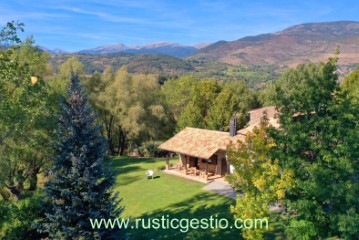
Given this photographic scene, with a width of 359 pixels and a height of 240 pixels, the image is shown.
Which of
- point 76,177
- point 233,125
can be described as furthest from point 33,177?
point 233,125

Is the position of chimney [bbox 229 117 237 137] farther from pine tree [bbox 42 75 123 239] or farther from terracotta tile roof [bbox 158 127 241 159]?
pine tree [bbox 42 75 123 239]

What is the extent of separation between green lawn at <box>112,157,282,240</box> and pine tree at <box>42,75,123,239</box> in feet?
17.7

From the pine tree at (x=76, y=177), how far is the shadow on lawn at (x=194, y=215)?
16.0 feet

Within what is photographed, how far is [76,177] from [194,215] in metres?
9.86

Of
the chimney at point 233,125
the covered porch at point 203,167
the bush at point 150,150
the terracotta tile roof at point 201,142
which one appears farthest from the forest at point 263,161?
the bush at point 150,150

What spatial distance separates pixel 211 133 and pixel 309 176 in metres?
18.1

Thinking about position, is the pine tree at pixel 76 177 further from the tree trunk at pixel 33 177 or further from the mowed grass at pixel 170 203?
the tree trunk at pixel 33 177

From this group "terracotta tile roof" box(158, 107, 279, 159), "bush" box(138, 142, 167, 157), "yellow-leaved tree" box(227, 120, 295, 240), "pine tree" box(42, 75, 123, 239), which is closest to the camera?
"yellow-leaved tree" box(227, 120, 295, 240)

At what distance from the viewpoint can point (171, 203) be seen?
2288 centimetres

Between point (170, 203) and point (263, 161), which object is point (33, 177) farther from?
Result: point (263, 161)

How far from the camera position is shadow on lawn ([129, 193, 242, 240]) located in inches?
708

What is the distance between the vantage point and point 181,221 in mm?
19797

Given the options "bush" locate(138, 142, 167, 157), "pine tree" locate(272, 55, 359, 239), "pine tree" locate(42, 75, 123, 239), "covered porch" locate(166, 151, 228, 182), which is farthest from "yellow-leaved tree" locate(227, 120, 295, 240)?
"bush" locate(138, 142, 167, 157)

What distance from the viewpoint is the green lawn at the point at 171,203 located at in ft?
60.0
